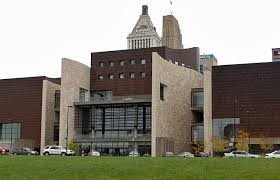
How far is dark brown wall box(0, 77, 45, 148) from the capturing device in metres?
114

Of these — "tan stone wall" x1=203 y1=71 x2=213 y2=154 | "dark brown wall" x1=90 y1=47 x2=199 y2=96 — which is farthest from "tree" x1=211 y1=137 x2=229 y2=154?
"dark brown wall" x1=90 y1=47 x2=199 y2=96

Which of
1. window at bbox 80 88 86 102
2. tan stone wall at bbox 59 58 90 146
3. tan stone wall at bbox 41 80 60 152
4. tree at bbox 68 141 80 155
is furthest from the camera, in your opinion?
window at bbox 80 88 86 102

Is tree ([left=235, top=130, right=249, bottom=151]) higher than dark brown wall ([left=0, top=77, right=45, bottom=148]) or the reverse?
the reverse

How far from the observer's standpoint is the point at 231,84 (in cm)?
10112

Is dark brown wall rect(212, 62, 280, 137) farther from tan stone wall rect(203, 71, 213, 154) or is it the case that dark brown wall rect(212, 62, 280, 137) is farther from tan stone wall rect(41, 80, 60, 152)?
tan stone wall rect(41, 80, 60, 152)

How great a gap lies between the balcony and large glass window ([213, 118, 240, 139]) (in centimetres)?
992

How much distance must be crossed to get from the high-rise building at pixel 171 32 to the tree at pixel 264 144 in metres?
82.4

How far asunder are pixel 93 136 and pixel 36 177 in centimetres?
8586

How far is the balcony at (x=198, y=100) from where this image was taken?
111 m

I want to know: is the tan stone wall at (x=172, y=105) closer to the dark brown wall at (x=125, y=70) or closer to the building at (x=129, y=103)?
the building at (x=129, y=103)

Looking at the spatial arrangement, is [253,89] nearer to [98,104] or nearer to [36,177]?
[98,104]

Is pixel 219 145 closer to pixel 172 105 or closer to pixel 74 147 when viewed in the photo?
pixel 172 105

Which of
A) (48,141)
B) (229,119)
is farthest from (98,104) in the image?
(229,119)

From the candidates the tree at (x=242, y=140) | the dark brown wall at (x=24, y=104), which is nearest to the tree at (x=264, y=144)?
the tree at (x=242, y=140)
